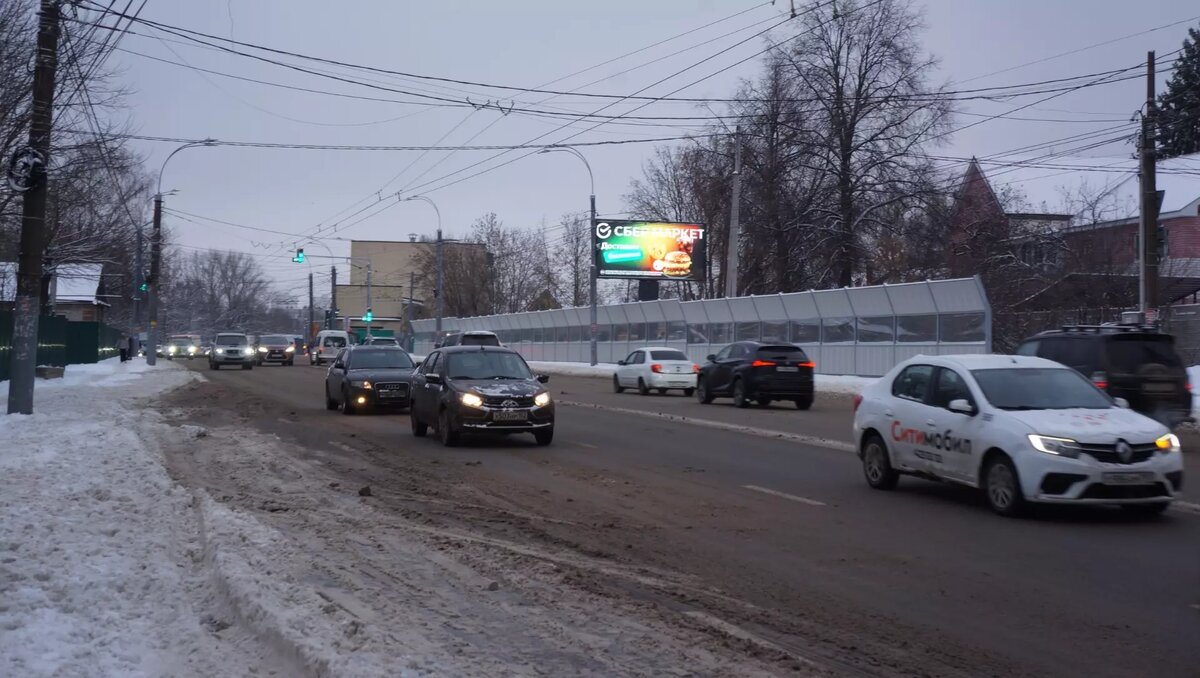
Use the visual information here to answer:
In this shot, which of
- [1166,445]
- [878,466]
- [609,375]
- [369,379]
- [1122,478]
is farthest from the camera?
[609,375]

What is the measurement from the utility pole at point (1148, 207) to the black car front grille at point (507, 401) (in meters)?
16.7

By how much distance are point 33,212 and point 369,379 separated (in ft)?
24.2

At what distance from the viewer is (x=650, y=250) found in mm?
58594

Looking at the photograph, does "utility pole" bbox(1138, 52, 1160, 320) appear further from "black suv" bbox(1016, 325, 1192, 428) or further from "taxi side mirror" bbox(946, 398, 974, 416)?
"taxi side mirror" bbox(946, 398, 974, 416)

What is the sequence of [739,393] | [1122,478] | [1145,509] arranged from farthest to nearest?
[739,393], [1145,509], [1122,478]

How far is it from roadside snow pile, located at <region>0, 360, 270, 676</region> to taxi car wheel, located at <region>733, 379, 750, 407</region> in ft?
52.0

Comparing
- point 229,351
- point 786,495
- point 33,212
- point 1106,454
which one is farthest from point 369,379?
point 229,351

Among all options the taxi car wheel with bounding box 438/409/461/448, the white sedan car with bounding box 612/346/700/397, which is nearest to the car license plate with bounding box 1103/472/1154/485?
the taxi car wheel with bounding box 438/409/461/448

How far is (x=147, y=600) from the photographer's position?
686 cm

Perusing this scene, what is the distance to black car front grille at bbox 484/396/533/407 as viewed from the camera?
16812 millimetres

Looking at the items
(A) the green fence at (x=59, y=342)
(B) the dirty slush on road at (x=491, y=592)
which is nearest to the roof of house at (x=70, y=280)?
(A) the green fence at (x=59, y=342)

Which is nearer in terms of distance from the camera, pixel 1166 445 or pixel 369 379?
pixel 1166 445

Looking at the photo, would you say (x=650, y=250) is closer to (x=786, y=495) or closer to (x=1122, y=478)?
(x=786, y=495)

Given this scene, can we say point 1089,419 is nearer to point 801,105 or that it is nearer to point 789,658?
point 789,658
